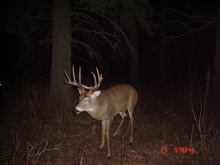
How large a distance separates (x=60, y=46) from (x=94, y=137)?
3.00 m

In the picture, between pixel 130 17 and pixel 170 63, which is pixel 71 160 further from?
pixel 170 63

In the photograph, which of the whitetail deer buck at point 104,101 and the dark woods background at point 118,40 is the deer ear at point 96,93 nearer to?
the whitetail deer buck at point 104,101

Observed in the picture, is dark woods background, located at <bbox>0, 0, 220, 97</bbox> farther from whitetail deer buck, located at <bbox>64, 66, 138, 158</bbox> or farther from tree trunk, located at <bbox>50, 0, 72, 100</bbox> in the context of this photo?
whitetail deer buck, located at <bbox>64, 66, 138, 158</bbox>

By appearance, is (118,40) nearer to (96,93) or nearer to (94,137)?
(96,93)

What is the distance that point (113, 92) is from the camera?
7.23 m

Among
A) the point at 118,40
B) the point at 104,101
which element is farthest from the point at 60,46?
the point at 104,101

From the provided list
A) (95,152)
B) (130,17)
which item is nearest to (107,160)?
(95,152)

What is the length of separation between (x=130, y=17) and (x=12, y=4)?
135 inches

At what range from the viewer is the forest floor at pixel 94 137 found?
5.63 metres

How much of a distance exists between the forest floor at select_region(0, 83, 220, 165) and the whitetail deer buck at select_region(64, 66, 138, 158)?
423 mm

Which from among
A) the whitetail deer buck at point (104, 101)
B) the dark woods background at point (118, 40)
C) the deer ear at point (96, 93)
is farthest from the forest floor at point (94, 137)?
the dark woods background at point (118, 40)

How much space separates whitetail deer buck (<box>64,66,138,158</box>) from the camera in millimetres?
6258

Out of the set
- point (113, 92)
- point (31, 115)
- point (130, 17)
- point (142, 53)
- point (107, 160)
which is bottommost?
point (107, 160)

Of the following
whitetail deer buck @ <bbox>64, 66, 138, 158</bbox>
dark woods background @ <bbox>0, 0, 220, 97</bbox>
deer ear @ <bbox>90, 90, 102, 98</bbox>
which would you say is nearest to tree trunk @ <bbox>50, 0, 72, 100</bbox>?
dark woods background @ <bbox>0, 0, 220, 97</bbox>
